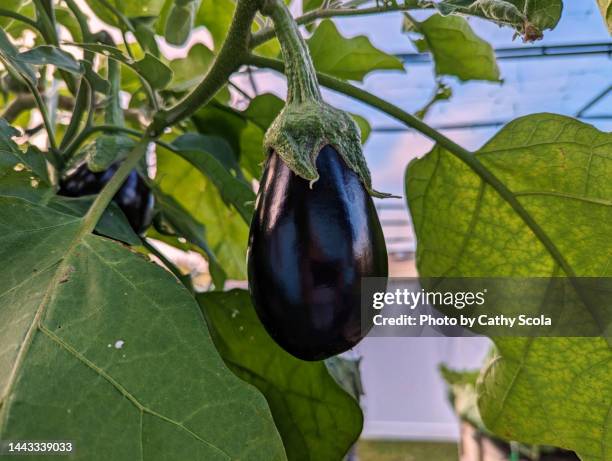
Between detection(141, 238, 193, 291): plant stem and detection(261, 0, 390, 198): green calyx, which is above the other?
detection(261, 0, 390, 198): green calyx

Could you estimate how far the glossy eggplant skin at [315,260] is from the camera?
36 cm

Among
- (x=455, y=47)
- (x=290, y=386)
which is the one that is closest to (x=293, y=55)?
(x=290, y=386)

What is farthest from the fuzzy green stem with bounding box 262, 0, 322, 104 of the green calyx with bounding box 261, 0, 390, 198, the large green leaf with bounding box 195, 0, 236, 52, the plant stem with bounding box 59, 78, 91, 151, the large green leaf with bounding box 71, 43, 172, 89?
the large green leaf with bounding box 195, 0, 236, 52

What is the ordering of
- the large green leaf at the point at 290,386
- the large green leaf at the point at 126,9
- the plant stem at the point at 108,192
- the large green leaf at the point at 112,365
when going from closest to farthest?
1. the large green leaf at the point at 112,365
2. the plant stem at the point at 108,192
3. the large green leaf at the point at 290,386
4. the large green leaf at the point at 126,9

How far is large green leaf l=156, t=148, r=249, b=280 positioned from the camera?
2.85 ft

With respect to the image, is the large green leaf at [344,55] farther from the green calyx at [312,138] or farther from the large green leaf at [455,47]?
the green calyx at [312,138]

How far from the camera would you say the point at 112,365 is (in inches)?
12.8

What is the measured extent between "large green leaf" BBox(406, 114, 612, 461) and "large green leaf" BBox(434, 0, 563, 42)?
178 mm

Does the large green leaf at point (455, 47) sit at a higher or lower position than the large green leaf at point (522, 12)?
lower

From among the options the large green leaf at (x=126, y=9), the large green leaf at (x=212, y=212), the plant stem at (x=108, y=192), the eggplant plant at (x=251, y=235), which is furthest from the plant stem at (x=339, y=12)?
the large green leaf at (x=212, y=212)

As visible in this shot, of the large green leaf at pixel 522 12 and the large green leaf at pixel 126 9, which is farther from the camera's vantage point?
the large green leaf at pixel 126 9

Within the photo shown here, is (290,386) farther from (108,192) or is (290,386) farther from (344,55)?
(344,55)

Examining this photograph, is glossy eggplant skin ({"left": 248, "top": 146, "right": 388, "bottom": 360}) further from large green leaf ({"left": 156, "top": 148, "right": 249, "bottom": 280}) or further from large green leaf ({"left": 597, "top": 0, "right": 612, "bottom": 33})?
large green leaf ({"left": 156, "top": 148, "right": 249, "bottom": 280})

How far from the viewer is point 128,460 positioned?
0.30m
